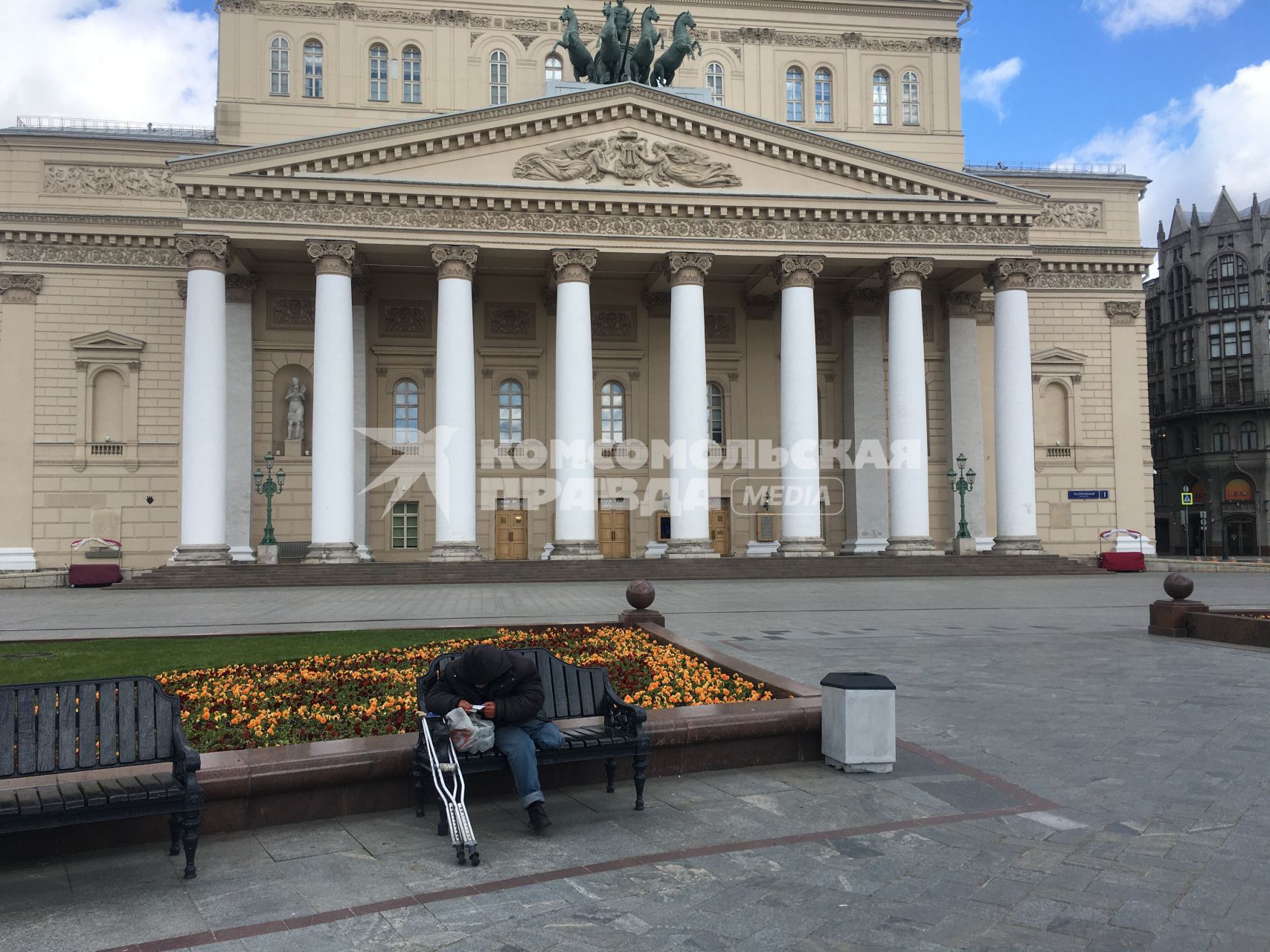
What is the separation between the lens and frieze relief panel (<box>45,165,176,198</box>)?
38.0 m

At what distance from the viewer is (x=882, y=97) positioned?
46.6 m

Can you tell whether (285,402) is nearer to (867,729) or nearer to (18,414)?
(18,414)

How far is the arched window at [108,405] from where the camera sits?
38.2m

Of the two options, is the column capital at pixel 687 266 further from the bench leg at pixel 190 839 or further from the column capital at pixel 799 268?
the bench leg at pixel 190 839

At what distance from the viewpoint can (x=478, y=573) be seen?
32.4 meters

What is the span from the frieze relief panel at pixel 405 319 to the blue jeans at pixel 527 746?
34976mm

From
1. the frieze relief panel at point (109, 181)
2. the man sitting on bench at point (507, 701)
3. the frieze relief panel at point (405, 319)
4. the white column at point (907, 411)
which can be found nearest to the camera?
the man sitting on bench at point (507, 701)

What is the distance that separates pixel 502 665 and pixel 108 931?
2679 mm

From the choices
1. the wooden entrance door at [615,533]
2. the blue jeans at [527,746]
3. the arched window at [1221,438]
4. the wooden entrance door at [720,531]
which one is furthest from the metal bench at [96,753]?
the arched window at [1221,438]

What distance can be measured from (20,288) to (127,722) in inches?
1481

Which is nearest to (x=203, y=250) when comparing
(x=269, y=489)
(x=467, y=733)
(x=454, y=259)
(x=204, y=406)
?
(x=204, y=406)

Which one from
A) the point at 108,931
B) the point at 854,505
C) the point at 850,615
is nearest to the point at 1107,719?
the point at 108,931

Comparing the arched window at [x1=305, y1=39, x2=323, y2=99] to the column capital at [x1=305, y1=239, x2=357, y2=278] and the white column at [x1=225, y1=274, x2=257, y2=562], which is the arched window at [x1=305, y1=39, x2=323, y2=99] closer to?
the white column at [x1=225, y1=274, x2=257, y2=562]

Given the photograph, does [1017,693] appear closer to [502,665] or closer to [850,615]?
[502,665]
